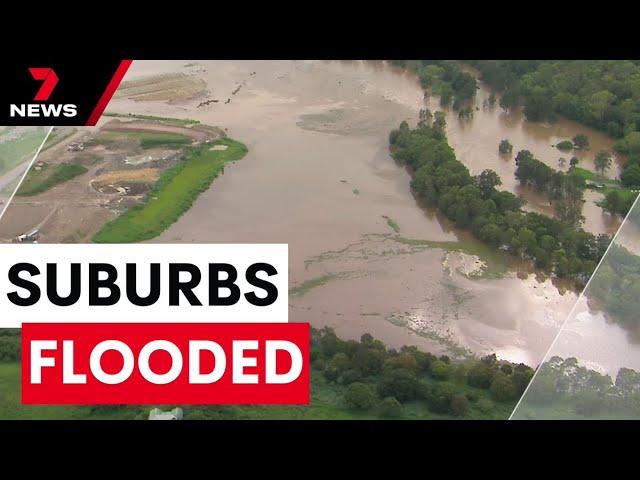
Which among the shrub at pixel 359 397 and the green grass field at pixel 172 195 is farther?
the green grass field at pixel 172 195

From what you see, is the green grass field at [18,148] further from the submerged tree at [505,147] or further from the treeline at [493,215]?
the submerged tree at [505,147]

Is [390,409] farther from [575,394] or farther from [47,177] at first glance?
[47,177]

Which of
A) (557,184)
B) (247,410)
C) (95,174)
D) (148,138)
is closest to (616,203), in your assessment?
(557,184)

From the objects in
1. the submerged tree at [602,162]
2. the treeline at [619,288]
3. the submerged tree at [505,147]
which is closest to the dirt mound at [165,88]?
the submerged tree at [505,147]

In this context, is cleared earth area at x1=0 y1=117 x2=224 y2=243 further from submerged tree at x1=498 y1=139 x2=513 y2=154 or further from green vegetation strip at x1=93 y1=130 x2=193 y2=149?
submerged tree at x1=498 y1=139 x2=513 y2=154

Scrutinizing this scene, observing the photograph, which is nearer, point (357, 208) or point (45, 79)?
point (45, 79)

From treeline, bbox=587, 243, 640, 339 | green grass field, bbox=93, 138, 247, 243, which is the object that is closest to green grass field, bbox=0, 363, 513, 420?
treeline, bbox=587, 243, 640, 339
